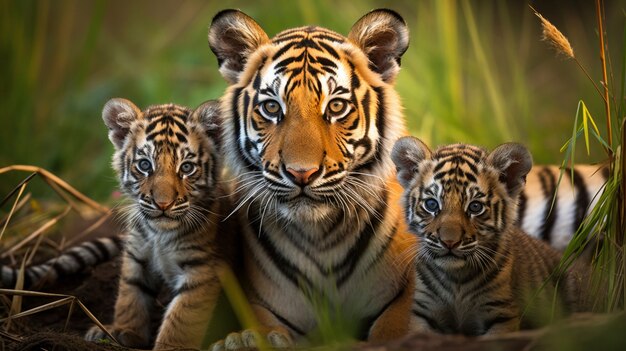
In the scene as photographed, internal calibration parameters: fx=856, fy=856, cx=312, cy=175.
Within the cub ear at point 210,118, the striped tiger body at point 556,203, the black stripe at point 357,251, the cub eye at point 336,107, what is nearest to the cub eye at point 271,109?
the cub eye at point 336,107

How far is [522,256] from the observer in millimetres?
3123

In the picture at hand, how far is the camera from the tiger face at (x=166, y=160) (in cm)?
312

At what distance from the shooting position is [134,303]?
3.46m

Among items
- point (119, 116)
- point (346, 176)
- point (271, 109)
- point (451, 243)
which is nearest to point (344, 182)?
point (346, 176)

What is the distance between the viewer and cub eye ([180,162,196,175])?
3.21 metres

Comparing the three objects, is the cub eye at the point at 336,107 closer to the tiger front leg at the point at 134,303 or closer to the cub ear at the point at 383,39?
the cub ear at the point at 383,39

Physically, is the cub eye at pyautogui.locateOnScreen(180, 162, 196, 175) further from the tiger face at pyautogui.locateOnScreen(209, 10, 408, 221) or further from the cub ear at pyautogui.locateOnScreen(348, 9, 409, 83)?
the cub ear at pyautogui.locateOnScreen(348, 9, 409, 83)

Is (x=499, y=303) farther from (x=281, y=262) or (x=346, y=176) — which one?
(x=281, y=262)

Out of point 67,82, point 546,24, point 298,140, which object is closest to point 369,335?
point 298,140

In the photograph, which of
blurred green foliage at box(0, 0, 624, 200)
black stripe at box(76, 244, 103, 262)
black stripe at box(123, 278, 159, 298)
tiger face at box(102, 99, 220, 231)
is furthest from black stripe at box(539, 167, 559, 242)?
black stripe at box(76, 244, 103, 262)

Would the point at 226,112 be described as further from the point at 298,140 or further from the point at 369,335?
the point at 369,335

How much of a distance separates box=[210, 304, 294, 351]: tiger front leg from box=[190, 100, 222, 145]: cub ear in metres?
0.69

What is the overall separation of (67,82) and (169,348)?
376 cm

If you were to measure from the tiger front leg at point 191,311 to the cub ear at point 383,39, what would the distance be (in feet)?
3.36
